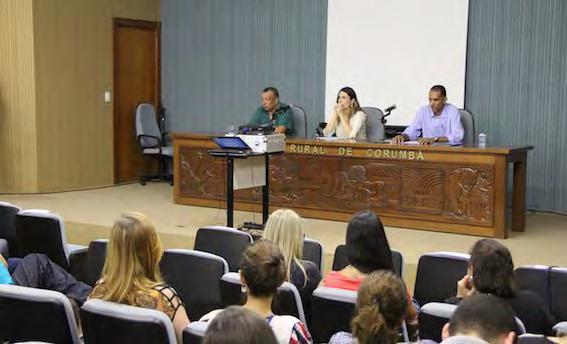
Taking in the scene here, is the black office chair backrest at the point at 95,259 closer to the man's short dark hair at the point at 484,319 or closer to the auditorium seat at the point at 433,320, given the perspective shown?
the auditorium seat at the point at 433,320

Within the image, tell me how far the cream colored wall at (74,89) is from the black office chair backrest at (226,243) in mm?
5492

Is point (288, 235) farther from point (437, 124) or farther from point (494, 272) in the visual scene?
point (437, 124)

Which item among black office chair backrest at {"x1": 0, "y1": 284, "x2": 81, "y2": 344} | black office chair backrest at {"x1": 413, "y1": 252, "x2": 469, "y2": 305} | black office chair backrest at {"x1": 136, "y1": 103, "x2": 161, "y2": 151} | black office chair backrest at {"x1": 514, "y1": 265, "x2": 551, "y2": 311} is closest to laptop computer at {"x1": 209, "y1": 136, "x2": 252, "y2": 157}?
black office chair backrest at {"x1": 413, "y1": 252, "x2": 469, "y2": 305}

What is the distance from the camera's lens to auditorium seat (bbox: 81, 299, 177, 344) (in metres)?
2.26

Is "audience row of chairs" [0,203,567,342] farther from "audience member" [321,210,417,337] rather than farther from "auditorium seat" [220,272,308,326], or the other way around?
"audience member" [321,210,417,337]

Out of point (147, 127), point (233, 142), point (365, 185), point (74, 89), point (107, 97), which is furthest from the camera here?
point (147, 127)

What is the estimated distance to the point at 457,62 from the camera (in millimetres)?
8031

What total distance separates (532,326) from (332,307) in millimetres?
728

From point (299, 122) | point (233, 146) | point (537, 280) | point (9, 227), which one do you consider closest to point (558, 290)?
point (537, 280)

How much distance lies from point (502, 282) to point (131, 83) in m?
8.22

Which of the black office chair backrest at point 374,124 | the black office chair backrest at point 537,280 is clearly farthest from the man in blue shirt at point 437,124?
the black office chair backrest at point 537,280

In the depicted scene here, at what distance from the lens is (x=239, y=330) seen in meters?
1.41

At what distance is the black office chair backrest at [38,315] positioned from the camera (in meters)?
2.47

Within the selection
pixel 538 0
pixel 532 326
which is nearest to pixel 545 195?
pixel 538 0
